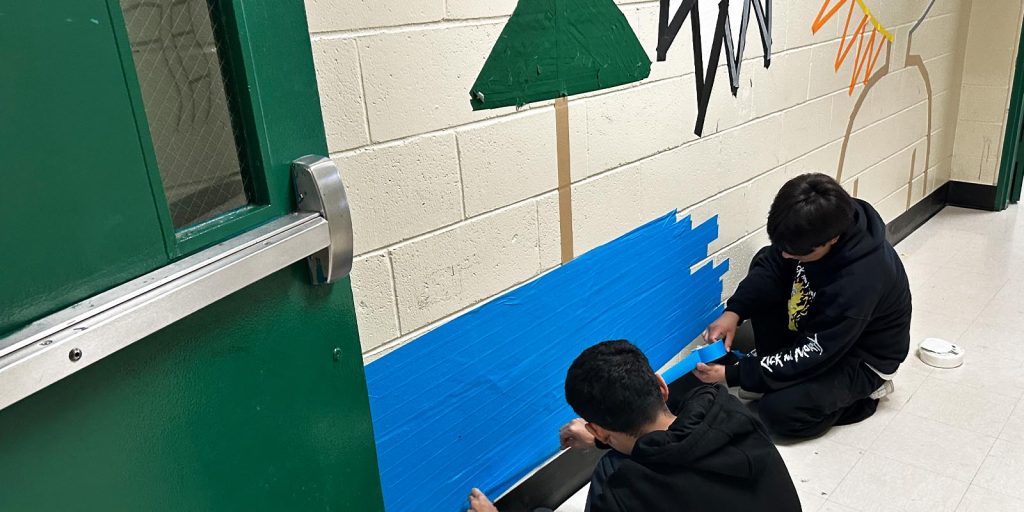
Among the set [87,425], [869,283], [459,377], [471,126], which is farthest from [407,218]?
[869,283]

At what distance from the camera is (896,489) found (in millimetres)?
2029

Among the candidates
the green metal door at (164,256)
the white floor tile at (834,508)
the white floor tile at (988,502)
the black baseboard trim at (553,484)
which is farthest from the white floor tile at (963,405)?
the green metal door at (164,256)

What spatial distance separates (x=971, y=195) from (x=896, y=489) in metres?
2.91

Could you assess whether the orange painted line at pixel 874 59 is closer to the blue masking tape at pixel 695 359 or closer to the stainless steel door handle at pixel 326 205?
the blue masking tape at pixel 695 359

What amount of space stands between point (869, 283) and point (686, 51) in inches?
33.6

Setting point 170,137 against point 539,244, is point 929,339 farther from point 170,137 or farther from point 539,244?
point 170,137

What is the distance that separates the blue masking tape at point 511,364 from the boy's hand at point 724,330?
5.9 inches

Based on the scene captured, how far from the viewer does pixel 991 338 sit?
279 cm

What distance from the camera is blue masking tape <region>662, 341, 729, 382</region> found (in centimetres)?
234

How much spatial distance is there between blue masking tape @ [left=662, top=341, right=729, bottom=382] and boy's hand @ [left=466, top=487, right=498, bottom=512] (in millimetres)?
800

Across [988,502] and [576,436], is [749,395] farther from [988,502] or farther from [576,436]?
[576,436]

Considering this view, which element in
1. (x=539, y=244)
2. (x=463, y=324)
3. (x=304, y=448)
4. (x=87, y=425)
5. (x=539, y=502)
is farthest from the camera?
(x=539, y=502)

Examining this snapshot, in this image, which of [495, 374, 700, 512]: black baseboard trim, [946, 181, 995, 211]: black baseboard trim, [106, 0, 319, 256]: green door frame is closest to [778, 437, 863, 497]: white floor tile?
[495, 374, 700, 512]: black baseboard trim

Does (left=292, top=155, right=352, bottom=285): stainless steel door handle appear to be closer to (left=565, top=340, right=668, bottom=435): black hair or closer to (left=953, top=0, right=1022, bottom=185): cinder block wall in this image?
(left=565, top=340, right=668, bottom=435): black hair
